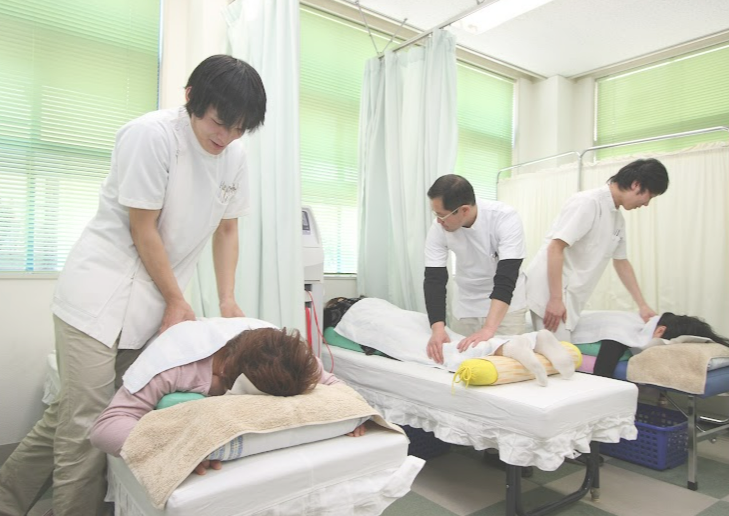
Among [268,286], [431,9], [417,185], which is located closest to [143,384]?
[268,286]

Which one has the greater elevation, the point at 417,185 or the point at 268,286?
the point at 417,185

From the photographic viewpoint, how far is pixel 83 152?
2.36 m

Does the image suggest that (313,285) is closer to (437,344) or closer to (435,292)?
(435,292)

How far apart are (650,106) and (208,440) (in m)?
4.05

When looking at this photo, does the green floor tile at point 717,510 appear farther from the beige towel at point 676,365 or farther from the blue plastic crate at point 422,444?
the blue plastic crate at point 422,444

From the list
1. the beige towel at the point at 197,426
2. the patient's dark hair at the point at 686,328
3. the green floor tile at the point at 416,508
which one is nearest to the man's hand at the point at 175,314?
the beige towel at the point at 197,426

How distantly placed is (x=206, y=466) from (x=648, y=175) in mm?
2206

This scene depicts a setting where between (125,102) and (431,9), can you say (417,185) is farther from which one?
(125,102)

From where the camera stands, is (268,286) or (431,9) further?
(431,9)

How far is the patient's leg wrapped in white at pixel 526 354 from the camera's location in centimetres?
174

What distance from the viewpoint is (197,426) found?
0.96 m

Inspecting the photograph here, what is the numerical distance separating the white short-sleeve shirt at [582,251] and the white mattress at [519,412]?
0.66 meters


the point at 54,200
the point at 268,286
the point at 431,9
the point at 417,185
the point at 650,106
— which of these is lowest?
the point at 268,286

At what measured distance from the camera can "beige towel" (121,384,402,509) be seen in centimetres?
91
